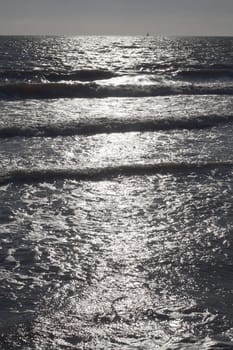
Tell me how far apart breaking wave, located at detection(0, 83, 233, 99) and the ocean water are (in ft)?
29.2

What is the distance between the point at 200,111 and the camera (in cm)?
2083

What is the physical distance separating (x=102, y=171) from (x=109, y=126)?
5.92m

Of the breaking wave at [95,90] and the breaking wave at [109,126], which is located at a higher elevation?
the breaking wave at [95,90]

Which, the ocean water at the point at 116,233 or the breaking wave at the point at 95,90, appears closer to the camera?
the ocean water at the point at 116,233

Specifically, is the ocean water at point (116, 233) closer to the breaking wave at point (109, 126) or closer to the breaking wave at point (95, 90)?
the breaking wave at point (109, 126)

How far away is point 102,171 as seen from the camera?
1176 centimetres

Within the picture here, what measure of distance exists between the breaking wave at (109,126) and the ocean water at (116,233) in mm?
41

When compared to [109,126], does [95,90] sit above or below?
above

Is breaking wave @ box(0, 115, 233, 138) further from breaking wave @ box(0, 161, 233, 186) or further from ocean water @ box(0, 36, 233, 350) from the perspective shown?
breaking wave @ box(0, 161, 233, 186)

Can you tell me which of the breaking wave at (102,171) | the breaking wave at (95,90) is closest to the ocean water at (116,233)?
the breaking wave at (102,171)

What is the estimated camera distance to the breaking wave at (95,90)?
27.0 meters

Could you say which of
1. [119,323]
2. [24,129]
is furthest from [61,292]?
[24,129]

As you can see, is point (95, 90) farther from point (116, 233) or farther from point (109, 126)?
point (116, 233)

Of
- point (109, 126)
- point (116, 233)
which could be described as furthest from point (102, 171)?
point (109, 126)
